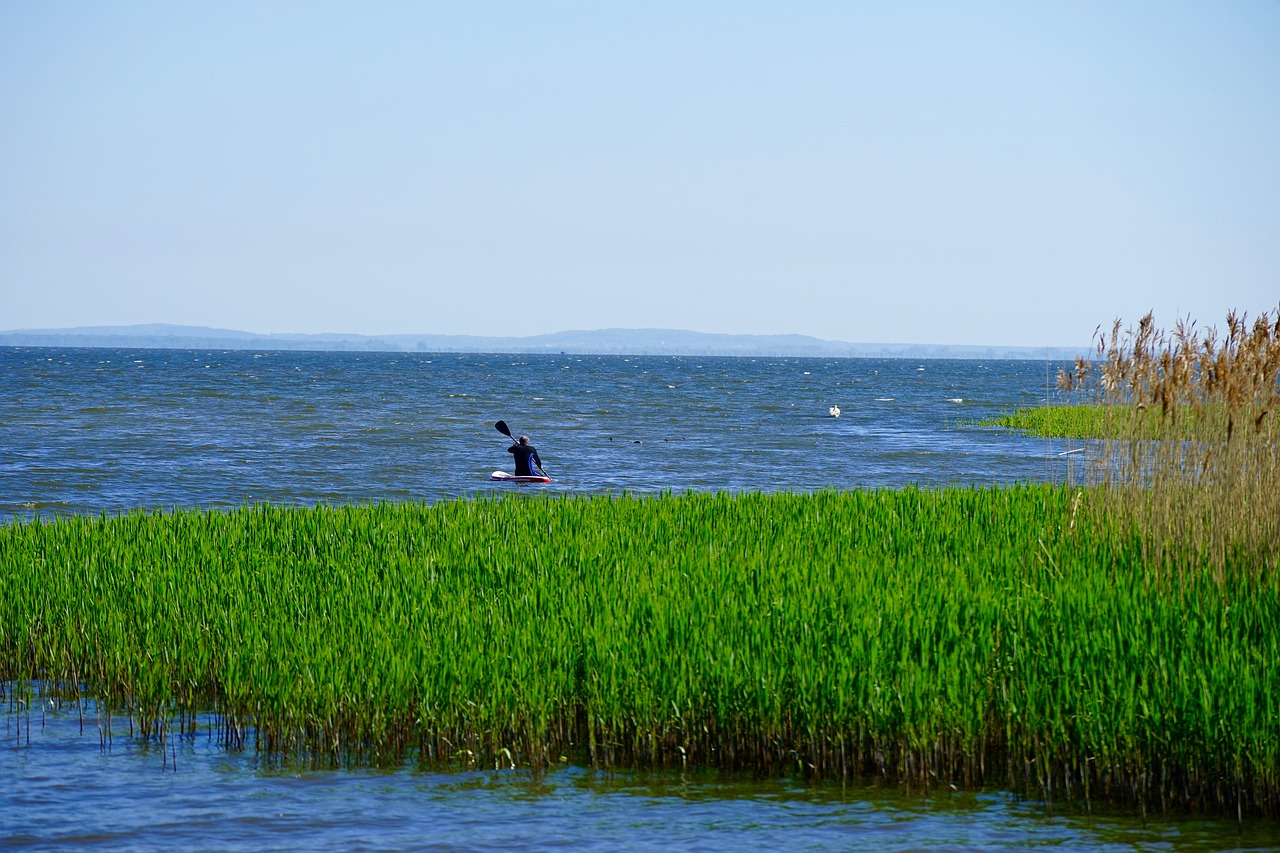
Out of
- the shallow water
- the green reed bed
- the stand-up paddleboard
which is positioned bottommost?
the stand-up paddleboard

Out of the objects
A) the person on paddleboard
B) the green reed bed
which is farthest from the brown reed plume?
the person on paddleboard

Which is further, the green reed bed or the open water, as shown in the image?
the green reed bed

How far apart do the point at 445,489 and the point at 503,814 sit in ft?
67.9

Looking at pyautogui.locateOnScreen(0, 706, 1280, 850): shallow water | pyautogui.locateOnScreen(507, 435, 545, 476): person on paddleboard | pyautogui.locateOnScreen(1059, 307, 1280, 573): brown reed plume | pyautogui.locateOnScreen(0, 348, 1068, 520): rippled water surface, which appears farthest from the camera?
pyautogui.locateOnScreen(0, 348, 1068, 520): rippled water surface

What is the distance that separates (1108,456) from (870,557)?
236 cm

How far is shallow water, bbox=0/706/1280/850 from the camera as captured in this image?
6.76m

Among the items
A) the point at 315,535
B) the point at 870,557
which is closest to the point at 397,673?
the point at 870,557

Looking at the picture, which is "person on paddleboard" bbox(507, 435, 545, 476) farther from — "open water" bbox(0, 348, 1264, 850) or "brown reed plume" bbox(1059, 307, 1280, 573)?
"brown reed plume" bbox(1059, 307, 1280, 573)

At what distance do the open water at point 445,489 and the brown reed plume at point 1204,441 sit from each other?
3.70m

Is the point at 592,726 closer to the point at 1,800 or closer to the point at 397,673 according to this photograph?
the point at 397,673

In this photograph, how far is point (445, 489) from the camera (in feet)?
90.3

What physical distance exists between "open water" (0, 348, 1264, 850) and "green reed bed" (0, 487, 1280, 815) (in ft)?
0.93

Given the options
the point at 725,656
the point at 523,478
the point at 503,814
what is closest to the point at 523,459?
Result: the point at 523,478

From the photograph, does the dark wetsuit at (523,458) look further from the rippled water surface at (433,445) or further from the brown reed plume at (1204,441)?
the brown reed plume at (1204,441)
